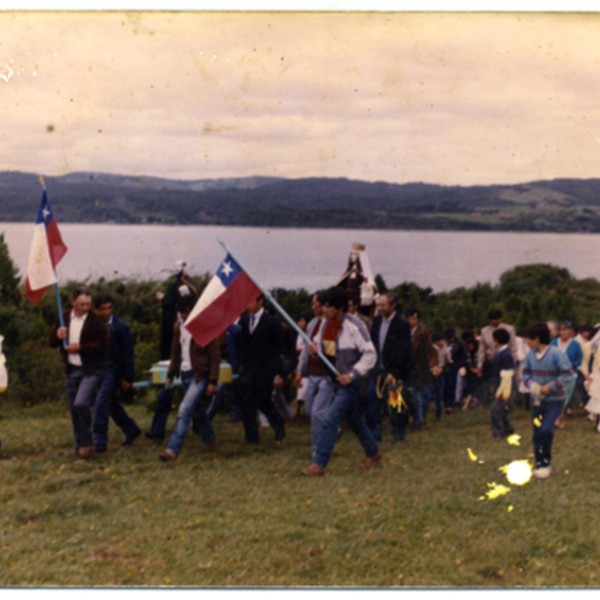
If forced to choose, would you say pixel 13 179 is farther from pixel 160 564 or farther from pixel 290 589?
pixel 290 589

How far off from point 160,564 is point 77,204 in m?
3.00

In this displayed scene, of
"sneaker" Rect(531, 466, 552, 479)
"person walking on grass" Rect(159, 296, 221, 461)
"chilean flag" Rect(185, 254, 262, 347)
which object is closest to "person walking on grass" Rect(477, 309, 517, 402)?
"sneaker" Rect(531, 466, 552, 479)

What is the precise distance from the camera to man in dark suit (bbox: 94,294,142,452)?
21.1 ft

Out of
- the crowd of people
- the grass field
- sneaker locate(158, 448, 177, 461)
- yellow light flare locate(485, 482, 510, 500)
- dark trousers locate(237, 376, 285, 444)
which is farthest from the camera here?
dark trousers locate(237, 376, 285, 444)

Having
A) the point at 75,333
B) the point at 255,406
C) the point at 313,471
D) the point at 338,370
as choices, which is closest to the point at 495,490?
the point at 313,471

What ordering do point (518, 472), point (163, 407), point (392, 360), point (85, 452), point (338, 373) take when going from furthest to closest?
1. point (163, 407)
2. point (392, 360)
3. point (85, 452)
4. point (338, 373)
5. point (518, 472)

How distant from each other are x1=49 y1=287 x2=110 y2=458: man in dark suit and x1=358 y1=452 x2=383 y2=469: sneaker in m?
2.37

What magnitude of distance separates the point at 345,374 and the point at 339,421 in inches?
15.7

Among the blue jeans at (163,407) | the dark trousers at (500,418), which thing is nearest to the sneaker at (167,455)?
the blue jeans at (163,407)

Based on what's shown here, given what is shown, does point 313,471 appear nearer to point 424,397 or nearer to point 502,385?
point 424,397

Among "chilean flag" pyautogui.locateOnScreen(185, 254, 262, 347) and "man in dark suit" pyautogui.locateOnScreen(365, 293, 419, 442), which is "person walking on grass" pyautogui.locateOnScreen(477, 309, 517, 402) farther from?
"chilean flag" pyautogui.locateOnScreen(185, 254, 262, 347)

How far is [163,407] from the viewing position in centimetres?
662

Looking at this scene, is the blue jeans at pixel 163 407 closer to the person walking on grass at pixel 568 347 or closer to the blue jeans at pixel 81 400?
the blue jeans at pixel 81 400

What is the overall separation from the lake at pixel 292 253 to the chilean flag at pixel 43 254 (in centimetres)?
6
